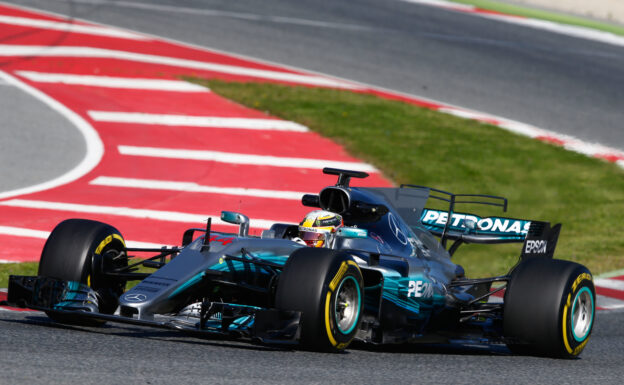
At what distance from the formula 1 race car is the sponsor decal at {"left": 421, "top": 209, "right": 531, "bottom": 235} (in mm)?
239

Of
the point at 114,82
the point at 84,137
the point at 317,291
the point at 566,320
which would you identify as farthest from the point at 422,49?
the point at 317,291

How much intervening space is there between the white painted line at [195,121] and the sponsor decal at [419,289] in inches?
339

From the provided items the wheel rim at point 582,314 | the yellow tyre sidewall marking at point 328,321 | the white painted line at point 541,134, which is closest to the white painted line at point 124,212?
the wheel rim at point 582,314

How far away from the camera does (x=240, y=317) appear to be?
7000 mm

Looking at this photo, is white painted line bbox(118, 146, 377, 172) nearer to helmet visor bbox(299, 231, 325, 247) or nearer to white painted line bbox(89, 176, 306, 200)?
white painted line bbox(89, 176, 306, 200)

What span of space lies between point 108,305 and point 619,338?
14.5 ft

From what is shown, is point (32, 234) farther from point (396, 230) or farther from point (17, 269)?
point (396, 230)

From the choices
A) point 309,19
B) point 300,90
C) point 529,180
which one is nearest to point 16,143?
point 300,90

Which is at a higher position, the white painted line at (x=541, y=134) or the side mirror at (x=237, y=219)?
the white painted line at (x=541, y=134)

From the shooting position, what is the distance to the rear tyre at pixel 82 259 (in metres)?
7.61

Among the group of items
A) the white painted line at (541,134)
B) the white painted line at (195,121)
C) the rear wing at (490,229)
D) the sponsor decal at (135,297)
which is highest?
the white painted line at (541,134)

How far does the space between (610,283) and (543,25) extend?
46.2 ft

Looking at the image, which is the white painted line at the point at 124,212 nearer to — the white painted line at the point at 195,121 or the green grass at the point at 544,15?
the white painted line at the point at 195,121

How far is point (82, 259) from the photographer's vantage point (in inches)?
300
